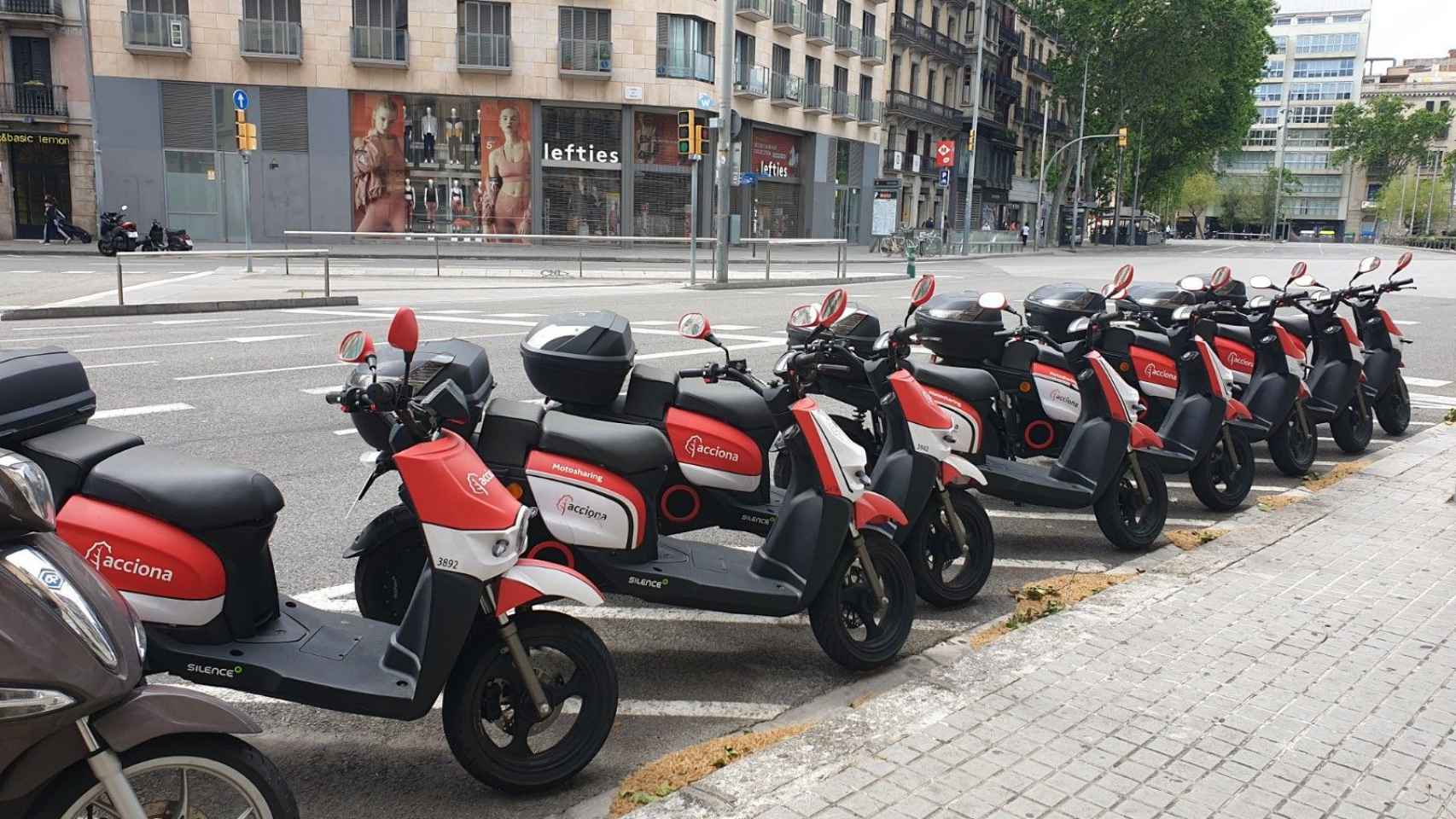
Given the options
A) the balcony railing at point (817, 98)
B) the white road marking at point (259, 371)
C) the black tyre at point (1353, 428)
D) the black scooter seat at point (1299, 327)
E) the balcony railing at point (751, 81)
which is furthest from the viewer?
the balcony railing at point (817, 98)

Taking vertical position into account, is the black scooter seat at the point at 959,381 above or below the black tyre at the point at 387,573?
above

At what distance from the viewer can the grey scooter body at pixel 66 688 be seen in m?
2.15

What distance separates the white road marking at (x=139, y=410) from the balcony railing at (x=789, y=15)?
38.8 metres

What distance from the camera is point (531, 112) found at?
38500 millimetres

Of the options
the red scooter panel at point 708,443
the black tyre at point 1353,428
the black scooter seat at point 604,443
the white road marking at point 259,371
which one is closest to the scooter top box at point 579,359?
the red scooter panel at point 708,443

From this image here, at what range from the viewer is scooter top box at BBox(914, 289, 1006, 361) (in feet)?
21.2

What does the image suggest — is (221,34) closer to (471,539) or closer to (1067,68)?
(471,539)

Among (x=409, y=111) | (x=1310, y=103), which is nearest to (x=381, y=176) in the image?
(x=409, y=111)

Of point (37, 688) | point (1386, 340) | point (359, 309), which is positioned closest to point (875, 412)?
point (37, 688)

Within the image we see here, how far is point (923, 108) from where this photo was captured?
191ft

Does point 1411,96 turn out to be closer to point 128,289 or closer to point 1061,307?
point 128,289

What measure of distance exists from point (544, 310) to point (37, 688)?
15024 millimetres

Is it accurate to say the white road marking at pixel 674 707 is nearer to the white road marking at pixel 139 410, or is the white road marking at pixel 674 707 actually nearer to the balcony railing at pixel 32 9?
the white road marking at pixel 139 410

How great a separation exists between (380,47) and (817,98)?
1785 cm
